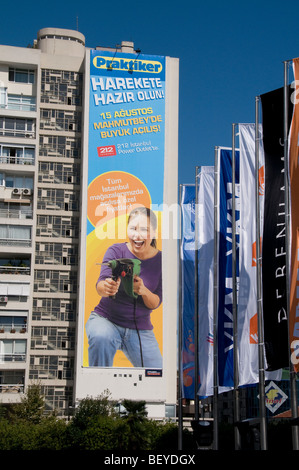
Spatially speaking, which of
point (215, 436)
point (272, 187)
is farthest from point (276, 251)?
point (215, 436)

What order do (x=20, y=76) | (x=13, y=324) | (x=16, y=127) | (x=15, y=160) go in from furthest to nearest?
(x=20, y=76) → (x=16, y=127) → (x=15, y=160) → (x=13, y=324)

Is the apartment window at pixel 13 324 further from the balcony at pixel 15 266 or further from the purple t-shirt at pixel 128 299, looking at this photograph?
the purple t-shirt at pixel 128 299

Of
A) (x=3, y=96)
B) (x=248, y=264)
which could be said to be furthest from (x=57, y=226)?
(x=248, y=264)

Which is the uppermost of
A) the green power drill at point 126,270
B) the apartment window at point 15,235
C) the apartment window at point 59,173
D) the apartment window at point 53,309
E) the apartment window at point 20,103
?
the apartment window at point 20,103

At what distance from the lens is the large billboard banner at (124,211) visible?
268 feet

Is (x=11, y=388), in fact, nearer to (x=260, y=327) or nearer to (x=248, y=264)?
(x=248, y=264)

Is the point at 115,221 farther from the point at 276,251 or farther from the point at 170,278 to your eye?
the point at 276,251

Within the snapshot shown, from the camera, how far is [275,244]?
38000 mm

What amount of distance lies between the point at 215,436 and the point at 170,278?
34.0 m

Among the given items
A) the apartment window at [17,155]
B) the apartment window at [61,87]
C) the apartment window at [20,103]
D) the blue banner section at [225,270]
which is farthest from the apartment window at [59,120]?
the blue banner section at [225,270]

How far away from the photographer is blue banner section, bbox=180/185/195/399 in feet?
195

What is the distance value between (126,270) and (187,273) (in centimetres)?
2261

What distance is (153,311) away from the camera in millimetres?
82500

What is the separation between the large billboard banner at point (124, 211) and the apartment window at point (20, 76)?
25.8 ft
